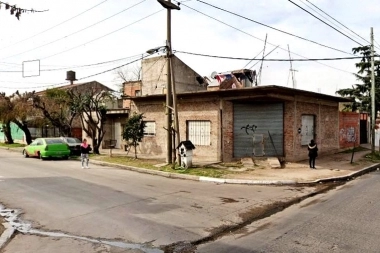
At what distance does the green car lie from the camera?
76.1 ft

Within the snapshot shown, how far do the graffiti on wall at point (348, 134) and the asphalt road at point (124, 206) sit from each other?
49.9ft

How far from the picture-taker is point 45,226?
25.6ft

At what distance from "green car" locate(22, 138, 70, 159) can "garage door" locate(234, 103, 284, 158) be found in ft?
37.2

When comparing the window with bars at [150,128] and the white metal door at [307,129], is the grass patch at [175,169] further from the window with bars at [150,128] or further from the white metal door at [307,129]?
the white metal door at [307,129]

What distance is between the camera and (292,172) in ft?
53.9

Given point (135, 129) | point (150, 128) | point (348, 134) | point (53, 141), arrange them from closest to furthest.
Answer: point (135, 129) < point (53, 141) < point (150, 128) < point (348, 134)

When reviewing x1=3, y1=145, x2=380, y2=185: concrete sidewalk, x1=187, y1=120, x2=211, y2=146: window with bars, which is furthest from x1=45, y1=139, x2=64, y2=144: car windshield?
x1=187, y1=120, x2=211, y2=146: window with bars

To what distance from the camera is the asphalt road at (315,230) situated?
631 cm

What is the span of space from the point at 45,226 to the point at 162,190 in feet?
16.3

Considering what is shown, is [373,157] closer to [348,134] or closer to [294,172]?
[348,134]

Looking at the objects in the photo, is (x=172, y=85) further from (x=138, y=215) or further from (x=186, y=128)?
(x=138, y=215)

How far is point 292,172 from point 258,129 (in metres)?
4.22

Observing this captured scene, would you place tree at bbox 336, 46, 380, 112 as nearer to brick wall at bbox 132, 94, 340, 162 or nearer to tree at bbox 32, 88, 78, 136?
brick wall at bbox 132, 94, 340, 162

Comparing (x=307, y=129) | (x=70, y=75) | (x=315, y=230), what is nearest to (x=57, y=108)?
(x=307, y=129)
